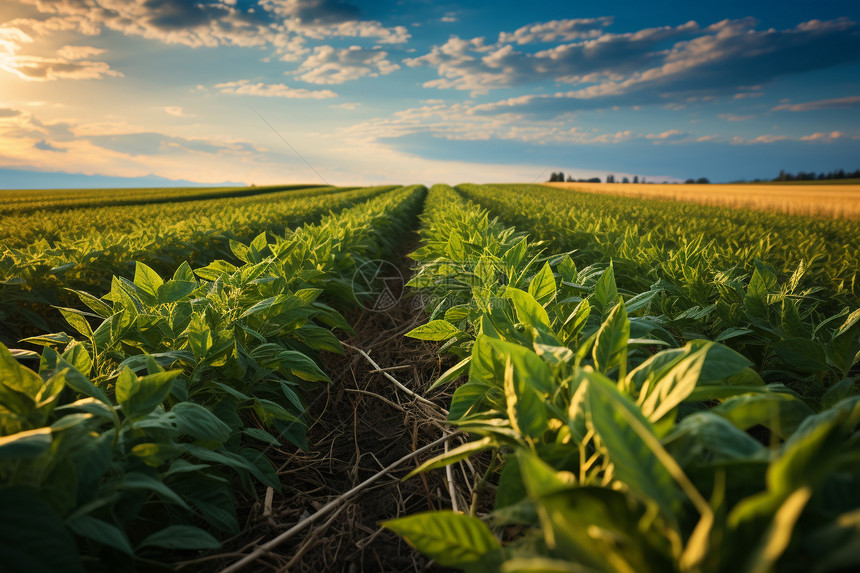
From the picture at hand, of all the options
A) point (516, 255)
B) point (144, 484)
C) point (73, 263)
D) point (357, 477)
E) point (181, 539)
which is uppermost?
point (516, 255)

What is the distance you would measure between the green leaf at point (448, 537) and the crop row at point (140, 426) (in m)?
0.58

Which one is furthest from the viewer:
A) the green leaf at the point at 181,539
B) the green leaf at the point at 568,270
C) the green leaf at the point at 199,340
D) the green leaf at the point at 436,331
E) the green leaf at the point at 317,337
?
the green leaf at the point at 317,337

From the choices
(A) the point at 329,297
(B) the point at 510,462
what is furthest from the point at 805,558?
(A) the point at 329,297

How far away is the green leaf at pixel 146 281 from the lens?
217 cm

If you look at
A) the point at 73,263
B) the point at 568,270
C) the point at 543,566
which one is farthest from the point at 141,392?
the point at 73,263

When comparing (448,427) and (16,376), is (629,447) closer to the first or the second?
(16,376)

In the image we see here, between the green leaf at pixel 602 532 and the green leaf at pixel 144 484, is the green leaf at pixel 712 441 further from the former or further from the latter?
the green leaf at pixel 144 484

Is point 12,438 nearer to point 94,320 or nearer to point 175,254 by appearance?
point 94,320

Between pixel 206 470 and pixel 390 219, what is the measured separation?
8525 millimetres

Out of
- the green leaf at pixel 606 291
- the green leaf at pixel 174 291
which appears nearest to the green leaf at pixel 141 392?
the green leaf at pixel 174 291

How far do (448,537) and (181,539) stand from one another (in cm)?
75

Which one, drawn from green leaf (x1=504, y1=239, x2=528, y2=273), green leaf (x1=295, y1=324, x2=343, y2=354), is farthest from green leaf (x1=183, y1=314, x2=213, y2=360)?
green leaf (x1=504, y1=239, x2=528, y2=273)

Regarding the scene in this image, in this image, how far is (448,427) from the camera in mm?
2385

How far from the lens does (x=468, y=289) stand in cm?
316
